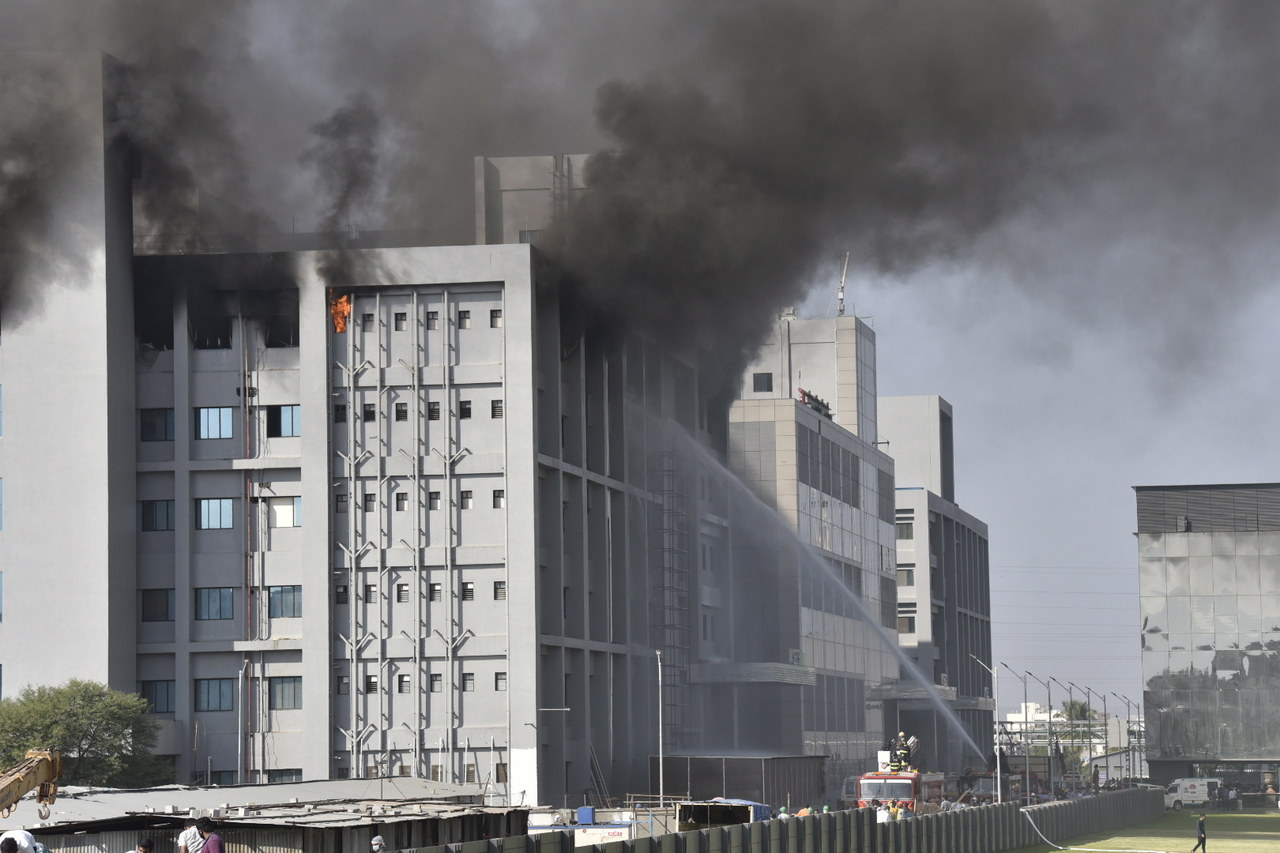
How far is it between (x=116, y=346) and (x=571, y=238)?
22176 millimetres

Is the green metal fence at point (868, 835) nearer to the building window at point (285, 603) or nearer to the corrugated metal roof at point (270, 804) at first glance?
the corrugated metal roof at point (270, 804)

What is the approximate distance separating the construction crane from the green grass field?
3889 cm

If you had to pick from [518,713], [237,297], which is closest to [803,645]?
[518,713]

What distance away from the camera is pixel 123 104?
308 feet

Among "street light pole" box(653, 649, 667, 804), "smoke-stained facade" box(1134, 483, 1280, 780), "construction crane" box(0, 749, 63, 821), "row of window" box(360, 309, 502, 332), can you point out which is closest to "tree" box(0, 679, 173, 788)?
"row of window" box(360, 309, 502, 332)

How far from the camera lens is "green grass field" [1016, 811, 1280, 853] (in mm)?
78387

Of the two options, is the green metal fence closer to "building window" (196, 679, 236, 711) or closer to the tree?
the tree

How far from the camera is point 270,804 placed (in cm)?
6131

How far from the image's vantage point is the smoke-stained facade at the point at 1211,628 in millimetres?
150500

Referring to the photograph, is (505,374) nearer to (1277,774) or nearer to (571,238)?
(571,238)

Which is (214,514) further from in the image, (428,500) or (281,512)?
(428,500)

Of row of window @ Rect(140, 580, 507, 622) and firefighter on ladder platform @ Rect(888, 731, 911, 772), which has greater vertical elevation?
row of window @ Rect(140, 580, 507, 622)

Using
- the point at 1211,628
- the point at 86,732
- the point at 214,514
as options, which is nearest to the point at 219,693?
the point at 214,514

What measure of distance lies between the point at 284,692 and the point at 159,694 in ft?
19.8
